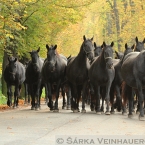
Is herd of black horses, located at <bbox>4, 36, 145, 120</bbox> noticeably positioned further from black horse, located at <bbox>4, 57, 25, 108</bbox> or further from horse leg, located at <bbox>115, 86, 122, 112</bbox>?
black horse, located at <bbox>4, 57, 25, 108</bbox>

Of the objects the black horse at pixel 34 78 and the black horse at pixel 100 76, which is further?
the black horse at pixel 34 78

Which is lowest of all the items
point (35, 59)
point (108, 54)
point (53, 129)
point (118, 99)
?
point (53, 129)

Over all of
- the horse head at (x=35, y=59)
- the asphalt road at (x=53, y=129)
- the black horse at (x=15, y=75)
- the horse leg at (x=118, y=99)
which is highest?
the horse head at (x=35, y=59)

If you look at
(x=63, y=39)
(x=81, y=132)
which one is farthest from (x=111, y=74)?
(x=63, y=39)

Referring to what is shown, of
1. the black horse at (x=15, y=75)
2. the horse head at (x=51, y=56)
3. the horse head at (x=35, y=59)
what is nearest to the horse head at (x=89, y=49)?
the horse head at (x=51, y=56)

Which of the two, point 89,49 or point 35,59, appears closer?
point 89,49

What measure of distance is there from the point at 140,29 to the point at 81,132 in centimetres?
3117

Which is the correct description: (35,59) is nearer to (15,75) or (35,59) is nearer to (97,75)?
(15,75)

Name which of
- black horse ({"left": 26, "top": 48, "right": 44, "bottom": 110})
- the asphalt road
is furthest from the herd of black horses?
the asphalt road

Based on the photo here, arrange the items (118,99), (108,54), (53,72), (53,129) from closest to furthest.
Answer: (53,129), (108,54), (118,99), (53,72)

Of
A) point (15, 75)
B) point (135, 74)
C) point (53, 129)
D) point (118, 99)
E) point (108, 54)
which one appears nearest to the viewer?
point (53, 129)

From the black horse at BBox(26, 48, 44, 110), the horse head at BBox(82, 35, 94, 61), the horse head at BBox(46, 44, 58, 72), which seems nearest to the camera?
the horse head at BBox(82, 35, 94, 61)

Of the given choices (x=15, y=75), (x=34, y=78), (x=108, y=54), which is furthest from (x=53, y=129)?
(x=15, y=75)

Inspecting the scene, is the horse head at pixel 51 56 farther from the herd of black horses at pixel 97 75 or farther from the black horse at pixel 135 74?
the black horse at pixel 135 74
